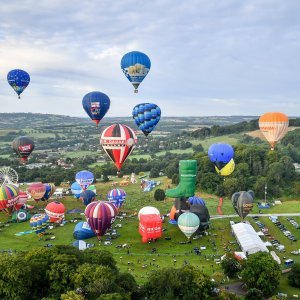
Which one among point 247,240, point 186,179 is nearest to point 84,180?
point 186,179

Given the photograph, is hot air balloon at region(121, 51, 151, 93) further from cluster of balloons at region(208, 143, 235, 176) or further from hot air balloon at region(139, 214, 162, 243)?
hot air balloon at region(139, 214, 162, 243)

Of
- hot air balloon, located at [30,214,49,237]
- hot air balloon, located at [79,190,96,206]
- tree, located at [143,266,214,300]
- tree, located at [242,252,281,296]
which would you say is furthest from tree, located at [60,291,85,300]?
hot air balloon, located at [79,190,96,206]

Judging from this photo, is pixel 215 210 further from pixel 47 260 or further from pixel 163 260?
pixel 47 260

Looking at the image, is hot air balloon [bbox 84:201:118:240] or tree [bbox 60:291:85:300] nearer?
tree [bbox 60:291:85:300]

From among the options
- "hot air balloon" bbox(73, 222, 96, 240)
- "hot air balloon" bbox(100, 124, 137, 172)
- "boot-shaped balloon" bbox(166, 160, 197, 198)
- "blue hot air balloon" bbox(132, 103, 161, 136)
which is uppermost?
"blue hot air balloon" bbox(132, 103, 161, 136)

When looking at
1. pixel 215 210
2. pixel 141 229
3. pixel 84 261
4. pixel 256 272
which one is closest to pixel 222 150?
pixel 215 210

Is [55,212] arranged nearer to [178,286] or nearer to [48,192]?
[48,192]
